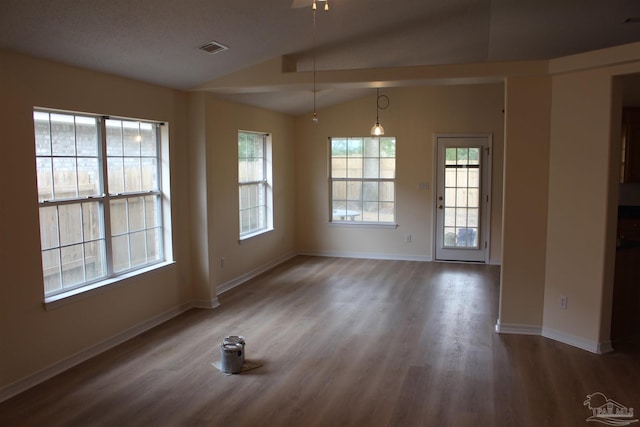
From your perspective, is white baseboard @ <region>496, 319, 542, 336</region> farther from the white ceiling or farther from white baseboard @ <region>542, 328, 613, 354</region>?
the white ceiling

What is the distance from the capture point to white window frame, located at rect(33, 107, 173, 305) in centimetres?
399

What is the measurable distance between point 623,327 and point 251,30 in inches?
171

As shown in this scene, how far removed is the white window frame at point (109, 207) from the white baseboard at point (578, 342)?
390 centimetres

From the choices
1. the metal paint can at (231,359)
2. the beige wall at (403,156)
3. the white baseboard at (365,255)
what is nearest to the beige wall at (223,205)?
the metal paint can at (231,359)

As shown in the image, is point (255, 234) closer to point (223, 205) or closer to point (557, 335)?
point (223, 205)

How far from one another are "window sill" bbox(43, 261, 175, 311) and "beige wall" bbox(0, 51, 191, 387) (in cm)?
4

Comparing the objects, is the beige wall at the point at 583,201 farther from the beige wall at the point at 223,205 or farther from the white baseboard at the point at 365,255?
the white baseboard at the point at 365,255

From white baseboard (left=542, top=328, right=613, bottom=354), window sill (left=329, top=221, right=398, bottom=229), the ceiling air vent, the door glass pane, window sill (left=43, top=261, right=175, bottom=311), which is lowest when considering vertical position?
white baseboard (left=542, top=328, right=613, bottom=354)

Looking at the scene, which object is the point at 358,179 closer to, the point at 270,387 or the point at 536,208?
the point at 536,208

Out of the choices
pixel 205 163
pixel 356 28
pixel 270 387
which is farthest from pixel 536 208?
pixel 205 163

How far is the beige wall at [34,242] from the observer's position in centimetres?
346

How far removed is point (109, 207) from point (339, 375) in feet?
8.27

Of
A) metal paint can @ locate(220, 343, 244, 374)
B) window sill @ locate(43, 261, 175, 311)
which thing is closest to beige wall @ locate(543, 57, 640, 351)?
metal paint can @ locate(220, 343, 244, 374)

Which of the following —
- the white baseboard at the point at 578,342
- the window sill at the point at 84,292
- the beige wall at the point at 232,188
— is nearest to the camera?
the window sill at the point at 84,292
